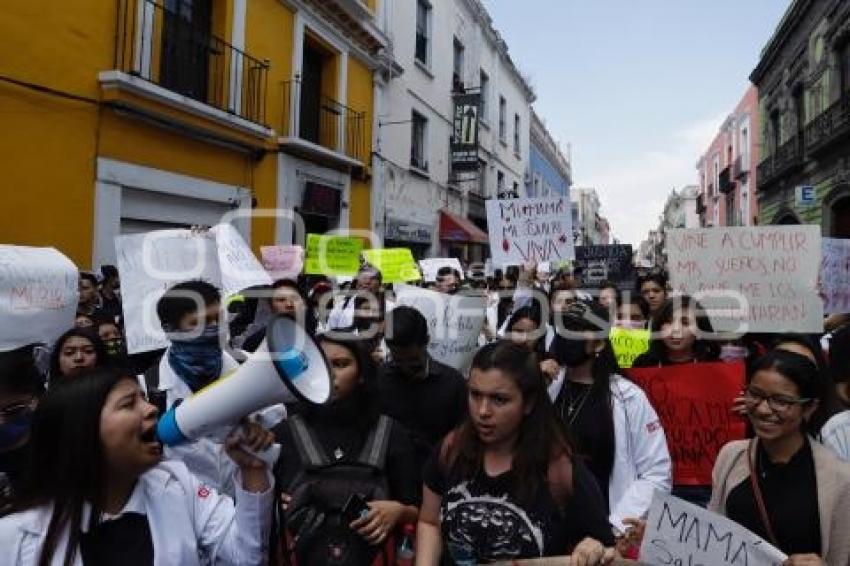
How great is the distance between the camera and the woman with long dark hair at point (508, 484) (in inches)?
79.9

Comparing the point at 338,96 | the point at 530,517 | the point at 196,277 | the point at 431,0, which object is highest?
the point at 431,0

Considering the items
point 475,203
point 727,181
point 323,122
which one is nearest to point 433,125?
point 475,203

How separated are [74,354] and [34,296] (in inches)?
37.0

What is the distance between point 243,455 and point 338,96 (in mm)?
12603

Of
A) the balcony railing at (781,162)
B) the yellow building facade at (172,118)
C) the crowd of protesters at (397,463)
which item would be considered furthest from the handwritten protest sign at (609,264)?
the crowd of protesters at (397,463)

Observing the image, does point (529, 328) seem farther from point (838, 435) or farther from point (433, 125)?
point (433, 125)

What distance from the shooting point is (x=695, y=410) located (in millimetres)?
3500

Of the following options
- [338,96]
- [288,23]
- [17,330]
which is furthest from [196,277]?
[338,96]

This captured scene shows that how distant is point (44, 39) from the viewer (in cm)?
751

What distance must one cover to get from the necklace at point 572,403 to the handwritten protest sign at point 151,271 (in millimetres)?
2211

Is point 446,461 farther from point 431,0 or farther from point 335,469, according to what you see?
point 431,0

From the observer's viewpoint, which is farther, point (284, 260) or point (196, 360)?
point (284, 260)

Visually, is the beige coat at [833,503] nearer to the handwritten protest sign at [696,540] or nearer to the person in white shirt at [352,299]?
the handwritten protest sign at [696,540]

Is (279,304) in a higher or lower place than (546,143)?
lower
